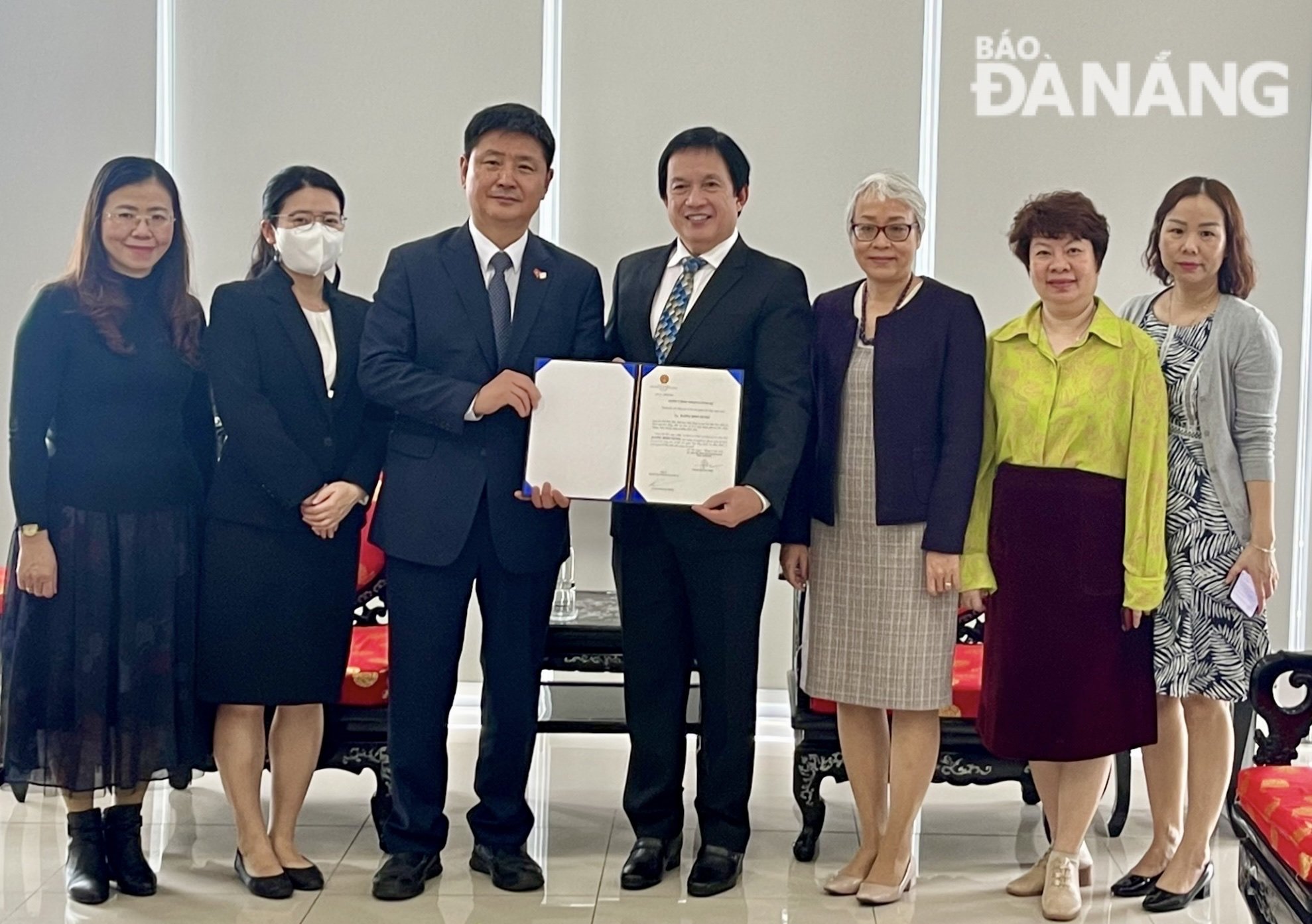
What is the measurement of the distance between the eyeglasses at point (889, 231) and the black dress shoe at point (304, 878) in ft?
6.10

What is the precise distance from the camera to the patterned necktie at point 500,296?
3061mm

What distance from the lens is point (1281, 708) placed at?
262 cm

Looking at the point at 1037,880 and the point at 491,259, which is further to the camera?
the point at 1037,880

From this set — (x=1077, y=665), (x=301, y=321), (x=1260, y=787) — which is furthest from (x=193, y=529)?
(x=1260, y=787)

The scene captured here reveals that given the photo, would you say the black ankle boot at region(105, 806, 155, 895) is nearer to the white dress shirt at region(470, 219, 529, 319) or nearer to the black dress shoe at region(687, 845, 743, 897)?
the black dress shoe at region(687, 845, 743, 897)

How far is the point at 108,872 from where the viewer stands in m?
3.10

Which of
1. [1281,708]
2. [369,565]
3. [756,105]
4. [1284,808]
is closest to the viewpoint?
[1284,808]

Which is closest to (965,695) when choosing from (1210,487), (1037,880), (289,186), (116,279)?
(1037,880)

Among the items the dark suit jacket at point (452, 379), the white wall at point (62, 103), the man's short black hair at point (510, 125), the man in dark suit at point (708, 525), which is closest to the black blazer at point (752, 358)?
the man in dark suit at point (708, 525)

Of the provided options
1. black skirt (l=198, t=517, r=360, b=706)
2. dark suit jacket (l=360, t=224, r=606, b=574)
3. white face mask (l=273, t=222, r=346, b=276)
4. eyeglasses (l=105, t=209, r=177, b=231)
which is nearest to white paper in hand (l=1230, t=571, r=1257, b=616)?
dark suit jacket (l=360, t=224, r=606, b=574)

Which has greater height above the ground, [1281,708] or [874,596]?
[874,596]

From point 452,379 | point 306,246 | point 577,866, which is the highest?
point 306,246

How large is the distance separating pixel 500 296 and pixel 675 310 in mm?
386

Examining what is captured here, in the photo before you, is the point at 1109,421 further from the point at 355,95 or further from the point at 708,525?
the point at 355,95
